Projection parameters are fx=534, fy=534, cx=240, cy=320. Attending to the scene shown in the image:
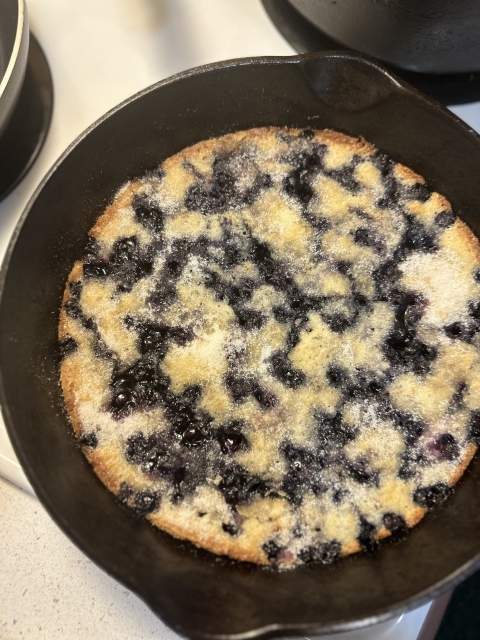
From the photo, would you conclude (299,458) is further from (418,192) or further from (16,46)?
(16,46)

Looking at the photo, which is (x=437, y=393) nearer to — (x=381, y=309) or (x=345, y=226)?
(x=381, y=309)

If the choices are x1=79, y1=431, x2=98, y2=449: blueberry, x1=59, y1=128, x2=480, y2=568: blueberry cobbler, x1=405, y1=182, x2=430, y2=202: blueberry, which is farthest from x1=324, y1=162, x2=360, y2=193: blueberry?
x1=79, y1=431, x2=98, y2=449: blueberry

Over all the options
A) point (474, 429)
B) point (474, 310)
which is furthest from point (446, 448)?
point (474, 310)

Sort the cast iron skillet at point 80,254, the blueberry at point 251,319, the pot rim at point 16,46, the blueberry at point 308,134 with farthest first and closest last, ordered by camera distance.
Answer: the blueberry at point 308,134 → the blueberry at point 251,319 → the pot rim at point 16,46 → the cast iron skillet at point 80,254

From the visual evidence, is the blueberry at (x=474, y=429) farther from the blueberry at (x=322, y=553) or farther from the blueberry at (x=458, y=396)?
the blueberry at (x=322, y=553)

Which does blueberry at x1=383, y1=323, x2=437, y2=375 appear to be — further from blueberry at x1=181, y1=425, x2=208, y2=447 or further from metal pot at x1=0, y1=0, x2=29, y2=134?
metal pot at x1=0, y1=0, x2=29, y2=134

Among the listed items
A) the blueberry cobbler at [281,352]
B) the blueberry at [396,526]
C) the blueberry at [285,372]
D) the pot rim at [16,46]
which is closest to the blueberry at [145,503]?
the blueberry cobbler at [281,352]
